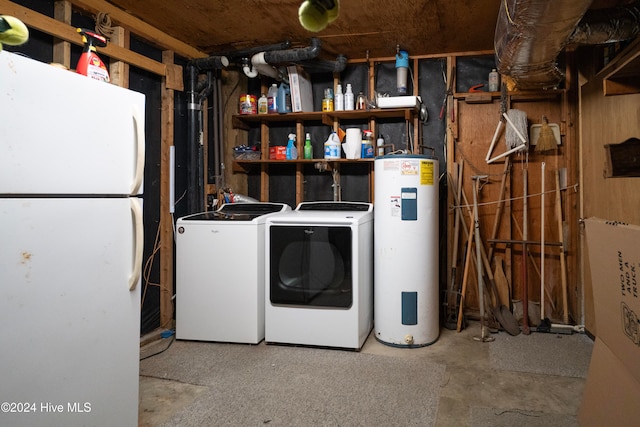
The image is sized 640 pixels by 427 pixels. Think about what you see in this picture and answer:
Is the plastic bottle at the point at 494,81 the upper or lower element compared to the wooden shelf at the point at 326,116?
upper

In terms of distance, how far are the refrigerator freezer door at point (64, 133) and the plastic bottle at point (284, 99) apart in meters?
1.94

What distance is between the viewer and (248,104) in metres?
3.57

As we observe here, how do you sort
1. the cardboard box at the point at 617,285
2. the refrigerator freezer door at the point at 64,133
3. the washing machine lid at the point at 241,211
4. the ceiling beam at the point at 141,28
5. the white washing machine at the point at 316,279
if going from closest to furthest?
the refrigerator freezer door at the point at 64,133
the cardboard box at the point at 617,285
the ceiling beam at the point at 141,28
the white washing machine at the point at 316,279
the washing machine lid at the point at 241,211

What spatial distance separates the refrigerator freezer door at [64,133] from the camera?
118cm

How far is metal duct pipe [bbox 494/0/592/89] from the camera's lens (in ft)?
5.74

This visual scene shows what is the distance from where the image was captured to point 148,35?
2877 millimetres

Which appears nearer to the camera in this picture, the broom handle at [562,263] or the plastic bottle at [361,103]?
the broom handle at [562,263]

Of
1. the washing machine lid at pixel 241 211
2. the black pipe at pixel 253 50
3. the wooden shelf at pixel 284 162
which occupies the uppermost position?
the black pipe at pixel 253 50

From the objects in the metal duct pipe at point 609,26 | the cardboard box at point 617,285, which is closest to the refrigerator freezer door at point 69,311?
the cardboard box at point 617,285

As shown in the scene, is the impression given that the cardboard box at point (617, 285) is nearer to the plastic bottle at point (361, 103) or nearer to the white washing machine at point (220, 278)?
the white washing machine at point (220, 278)

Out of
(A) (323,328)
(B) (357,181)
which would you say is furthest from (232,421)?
(B) (357,181)

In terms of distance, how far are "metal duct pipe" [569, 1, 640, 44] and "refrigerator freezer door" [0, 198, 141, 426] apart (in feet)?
8.03

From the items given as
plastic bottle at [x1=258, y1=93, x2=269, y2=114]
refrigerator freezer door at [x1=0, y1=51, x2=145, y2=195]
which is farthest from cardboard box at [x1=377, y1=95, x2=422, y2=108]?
refrigerator freezer door at [x1=0, y1=51, x2=145, y2=195]

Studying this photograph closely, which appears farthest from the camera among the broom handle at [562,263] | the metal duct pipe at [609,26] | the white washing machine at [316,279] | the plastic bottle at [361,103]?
the plastic bottle at [361,103]
